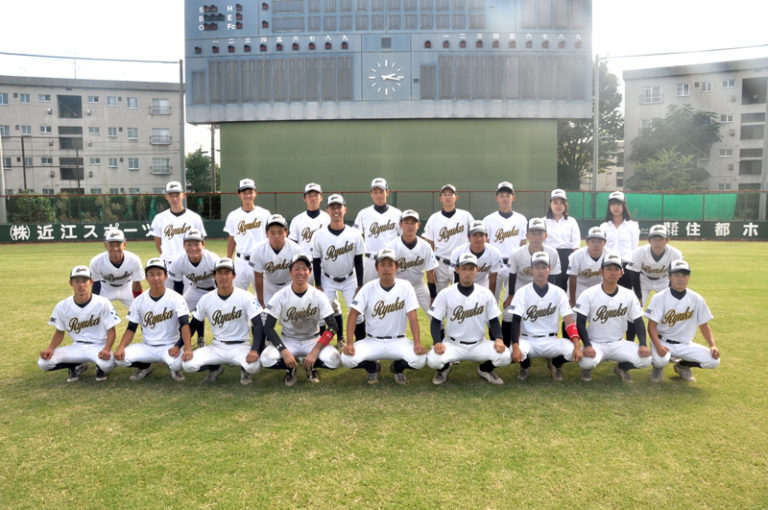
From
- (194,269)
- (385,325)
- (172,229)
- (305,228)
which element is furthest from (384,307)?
(172,229)

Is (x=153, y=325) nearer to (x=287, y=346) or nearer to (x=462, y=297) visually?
(x=287, y=346)

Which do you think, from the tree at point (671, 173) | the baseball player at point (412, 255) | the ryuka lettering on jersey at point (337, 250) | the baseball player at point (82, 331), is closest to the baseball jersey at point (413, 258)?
the baseball player at point (412, 255)

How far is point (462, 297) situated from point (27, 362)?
4.87 m

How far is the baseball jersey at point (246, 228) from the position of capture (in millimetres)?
7039

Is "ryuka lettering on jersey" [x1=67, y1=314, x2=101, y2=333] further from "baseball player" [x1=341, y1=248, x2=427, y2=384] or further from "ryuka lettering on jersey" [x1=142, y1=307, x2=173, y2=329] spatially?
"baseball player" [x1=341, y1=248, x2=427, y2=384]

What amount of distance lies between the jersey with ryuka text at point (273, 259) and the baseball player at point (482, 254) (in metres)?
1.95

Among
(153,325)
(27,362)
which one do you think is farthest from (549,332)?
(27,362)

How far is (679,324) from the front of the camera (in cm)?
528

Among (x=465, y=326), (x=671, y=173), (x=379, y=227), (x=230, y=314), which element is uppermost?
(x=671, y=173)

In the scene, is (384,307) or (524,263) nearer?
(384,307)

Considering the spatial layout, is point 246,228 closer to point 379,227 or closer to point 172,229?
point 172,229

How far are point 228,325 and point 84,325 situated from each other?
155 centimetres

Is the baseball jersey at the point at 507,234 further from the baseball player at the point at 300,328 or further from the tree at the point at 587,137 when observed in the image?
the tree at the point at 587,137

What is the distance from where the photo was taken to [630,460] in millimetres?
3525
